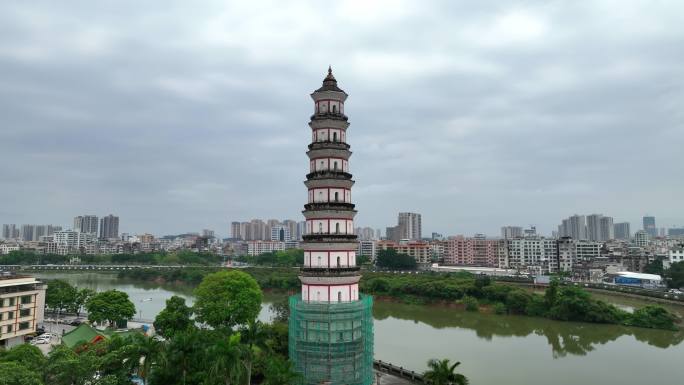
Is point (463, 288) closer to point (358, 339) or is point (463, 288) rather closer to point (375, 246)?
point (358, 339)

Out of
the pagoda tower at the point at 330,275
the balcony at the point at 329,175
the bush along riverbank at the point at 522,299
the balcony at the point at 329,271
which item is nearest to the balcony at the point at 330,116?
the pagoda tower at the point at 330,275

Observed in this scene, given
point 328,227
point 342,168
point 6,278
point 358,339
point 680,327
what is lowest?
point 680,327

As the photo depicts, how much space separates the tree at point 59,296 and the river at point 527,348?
819 cm

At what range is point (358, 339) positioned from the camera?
22016 millimetres

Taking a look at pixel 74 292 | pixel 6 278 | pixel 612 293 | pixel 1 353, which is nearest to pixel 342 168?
pixel 1 353

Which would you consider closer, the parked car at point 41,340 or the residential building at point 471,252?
the parked car at point 41,340

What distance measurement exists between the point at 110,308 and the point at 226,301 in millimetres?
9216

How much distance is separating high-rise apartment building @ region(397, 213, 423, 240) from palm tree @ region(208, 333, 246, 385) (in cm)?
15290

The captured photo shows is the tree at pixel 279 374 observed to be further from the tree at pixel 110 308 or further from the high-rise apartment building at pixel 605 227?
the high-rise apartment building at pixel 605 227

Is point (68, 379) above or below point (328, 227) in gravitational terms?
below

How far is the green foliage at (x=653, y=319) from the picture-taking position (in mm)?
41722

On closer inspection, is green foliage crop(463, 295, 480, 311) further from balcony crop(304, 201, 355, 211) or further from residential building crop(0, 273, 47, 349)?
residential building crop(0, 273, 47, 349)

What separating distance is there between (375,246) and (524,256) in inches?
1671

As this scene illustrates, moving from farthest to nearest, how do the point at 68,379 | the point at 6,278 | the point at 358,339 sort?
the point at 6,278, the point at 358,339, the point at 68,379
